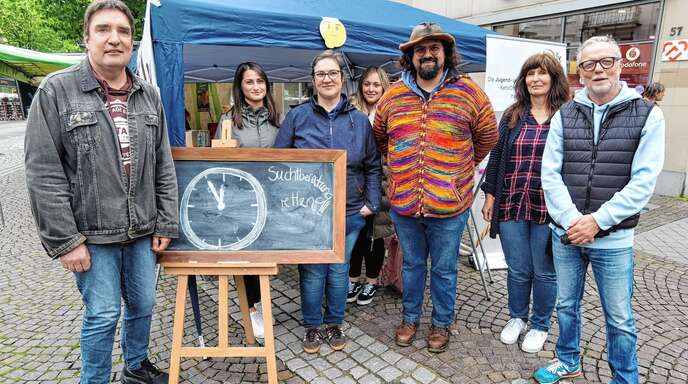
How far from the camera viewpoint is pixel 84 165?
1.94 metres

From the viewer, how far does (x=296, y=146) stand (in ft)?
9.01

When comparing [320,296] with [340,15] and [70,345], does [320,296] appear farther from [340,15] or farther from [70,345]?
[340,15]

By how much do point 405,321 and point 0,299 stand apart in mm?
3573

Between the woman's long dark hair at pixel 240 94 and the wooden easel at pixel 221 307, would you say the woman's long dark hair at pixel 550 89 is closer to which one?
the woman's long dark hair at pixel 240 94

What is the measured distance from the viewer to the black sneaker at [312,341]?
2.91 m

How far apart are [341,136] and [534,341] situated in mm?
1900

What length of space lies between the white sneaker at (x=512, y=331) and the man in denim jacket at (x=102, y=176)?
91.2 inches

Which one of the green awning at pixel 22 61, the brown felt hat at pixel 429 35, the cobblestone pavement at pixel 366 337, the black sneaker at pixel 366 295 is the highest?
the green awning at pixel 22 61

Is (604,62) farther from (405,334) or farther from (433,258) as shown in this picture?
(405,334)

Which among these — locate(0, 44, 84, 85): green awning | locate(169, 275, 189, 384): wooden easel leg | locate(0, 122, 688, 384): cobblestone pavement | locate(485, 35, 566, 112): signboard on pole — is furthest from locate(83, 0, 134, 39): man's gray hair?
locate(0, 44, 84, 85): green awning

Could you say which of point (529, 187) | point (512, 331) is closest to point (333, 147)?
point (529, 187)

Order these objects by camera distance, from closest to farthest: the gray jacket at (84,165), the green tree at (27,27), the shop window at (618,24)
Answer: the gray jacket at (84,165), the shop window at (618,24), the green tree at (27,27)

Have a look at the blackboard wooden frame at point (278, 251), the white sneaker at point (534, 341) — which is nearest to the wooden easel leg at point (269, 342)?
the blackboard wooden frame at point (278, 251)

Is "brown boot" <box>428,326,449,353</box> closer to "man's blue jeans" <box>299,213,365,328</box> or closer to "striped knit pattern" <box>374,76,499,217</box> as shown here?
"man's blue jeans" <box>299,213,365,328</box>
